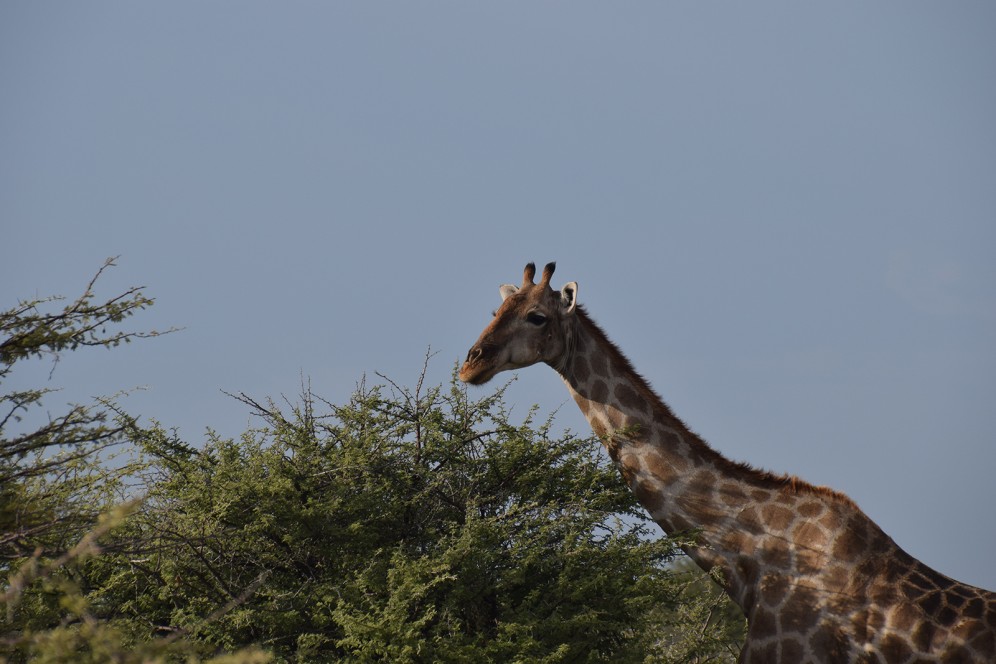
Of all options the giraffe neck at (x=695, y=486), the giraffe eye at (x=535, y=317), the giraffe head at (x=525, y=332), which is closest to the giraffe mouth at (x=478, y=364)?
the giraffe head at (x=525, y=332)

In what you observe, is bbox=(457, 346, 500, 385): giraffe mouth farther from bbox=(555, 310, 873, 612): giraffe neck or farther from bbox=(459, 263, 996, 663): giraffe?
bbox=(555, 310, 873, 612): giraffe neck

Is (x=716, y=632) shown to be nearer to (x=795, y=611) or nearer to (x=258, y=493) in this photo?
(x=795, y=611)

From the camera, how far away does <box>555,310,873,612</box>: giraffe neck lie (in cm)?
1141

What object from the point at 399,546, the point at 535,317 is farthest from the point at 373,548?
the point at 535,317

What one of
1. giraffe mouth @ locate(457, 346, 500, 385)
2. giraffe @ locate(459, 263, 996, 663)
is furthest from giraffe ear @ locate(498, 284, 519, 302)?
giraffe mouth @ locate(457, 346, 500, 385)

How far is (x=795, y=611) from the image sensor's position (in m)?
11.0

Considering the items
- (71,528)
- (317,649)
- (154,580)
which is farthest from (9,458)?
(317,649)

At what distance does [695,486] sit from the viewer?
11844 millimetres

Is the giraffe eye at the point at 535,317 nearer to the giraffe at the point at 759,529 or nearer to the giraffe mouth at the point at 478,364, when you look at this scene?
the giraffe at the point at 759,529

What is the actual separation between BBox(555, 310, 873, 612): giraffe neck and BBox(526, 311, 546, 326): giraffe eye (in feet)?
1.36

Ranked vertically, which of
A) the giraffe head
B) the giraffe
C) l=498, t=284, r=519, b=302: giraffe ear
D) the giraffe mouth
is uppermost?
l=498, t=284, r=519, b=302: giraffe ear

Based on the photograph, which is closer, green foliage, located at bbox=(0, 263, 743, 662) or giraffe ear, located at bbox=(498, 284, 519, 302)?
green foliage, located at bbox=(0, 263, 743, 662)

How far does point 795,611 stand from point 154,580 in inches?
Result: 255

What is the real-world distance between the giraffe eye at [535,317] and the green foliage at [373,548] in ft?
3.67
